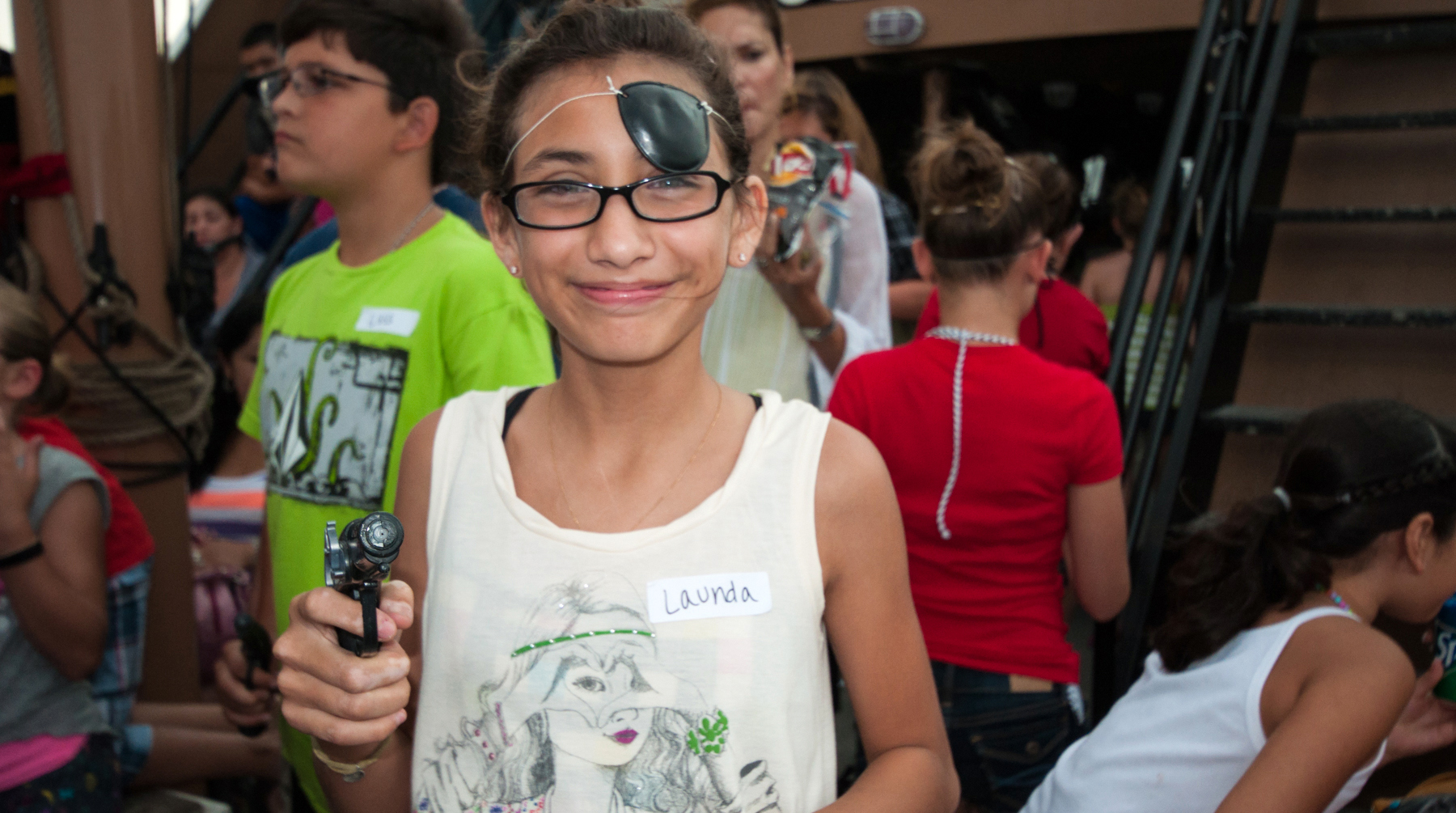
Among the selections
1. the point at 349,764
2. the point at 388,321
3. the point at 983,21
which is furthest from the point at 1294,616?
the point at 983,21

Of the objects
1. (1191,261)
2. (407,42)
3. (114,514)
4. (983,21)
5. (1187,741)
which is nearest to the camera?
(1187,741)

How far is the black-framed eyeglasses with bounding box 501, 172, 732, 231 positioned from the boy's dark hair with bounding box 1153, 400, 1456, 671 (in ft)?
3.84

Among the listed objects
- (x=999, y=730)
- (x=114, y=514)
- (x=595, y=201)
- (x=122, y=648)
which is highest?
(x=595, y=201)

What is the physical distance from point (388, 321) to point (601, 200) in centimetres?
74

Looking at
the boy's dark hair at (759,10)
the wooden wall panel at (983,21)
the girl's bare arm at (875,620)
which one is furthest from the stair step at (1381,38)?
the girl's bare arm at (875,620)

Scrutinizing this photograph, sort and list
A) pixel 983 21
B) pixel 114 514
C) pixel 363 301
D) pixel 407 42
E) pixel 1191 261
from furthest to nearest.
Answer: pixel 983 21
pixel 1191 261
pixel 114 514
pixel 407 42
pixel 363 301

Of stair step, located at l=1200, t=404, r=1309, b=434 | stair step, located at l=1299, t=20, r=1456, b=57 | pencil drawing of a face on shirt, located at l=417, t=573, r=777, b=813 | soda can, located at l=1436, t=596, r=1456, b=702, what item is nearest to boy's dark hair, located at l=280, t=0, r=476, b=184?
pencil drawing of a face on shirt, located at l=417, t=573, r=777, b=813

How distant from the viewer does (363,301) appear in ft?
6.13

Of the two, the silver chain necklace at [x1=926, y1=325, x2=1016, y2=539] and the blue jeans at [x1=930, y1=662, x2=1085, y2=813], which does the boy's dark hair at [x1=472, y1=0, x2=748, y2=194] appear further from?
the blue jeans at [x1=930, y1=662, x2=1085, y2=813]

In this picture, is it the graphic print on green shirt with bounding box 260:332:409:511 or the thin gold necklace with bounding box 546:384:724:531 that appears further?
the graphic print on green shirt with bounding box 260:332:409:511

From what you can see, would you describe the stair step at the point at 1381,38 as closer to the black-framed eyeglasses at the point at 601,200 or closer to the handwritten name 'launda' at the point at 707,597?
the black-framed eyeglasses at the point at 601,200

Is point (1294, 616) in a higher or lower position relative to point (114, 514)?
higher

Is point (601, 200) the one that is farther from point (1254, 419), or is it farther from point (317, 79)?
point (1254, 419)

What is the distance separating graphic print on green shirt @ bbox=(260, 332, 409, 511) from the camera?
69.5 inches
